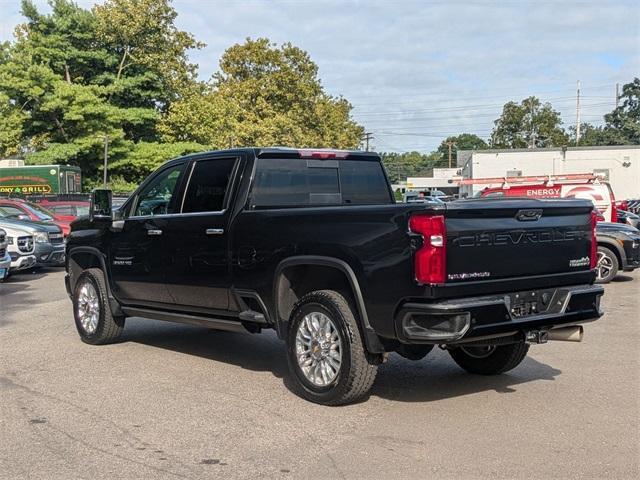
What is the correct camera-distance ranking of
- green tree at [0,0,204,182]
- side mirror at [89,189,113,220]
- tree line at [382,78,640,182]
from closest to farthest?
side mirror at [89,189,113,220] → green tree at [0,0,204,182] → tree line at [382,78,640,182]

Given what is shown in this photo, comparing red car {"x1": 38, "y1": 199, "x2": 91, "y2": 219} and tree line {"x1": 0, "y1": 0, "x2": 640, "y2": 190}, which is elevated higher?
tree line {"x1": 0, "y1": 0, "x2": 640, "y2": 190}

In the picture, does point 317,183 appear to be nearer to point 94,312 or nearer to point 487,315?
point 487,315

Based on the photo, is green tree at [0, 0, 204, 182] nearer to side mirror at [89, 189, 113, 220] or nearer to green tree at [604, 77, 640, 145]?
side mirror at [89, 189, 113, 220]

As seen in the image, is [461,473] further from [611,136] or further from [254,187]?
[611,136]

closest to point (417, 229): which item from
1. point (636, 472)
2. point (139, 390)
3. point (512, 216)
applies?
point (512, 216)

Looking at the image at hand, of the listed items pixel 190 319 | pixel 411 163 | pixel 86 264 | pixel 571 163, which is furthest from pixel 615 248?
pixel 411 163

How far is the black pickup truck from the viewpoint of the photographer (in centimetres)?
509

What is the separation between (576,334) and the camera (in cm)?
590

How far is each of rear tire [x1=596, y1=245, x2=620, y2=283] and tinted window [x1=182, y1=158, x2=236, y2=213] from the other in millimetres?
9487

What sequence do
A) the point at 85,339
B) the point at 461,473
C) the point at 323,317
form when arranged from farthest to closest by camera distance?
the point at 85,339, the point at 323,317, the point at 461,473

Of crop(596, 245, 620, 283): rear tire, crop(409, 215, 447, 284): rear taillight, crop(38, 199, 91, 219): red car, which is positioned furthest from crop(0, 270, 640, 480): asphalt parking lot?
crop(38, 199, 91, 219): red car

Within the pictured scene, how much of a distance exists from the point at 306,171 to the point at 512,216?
225 centimetres

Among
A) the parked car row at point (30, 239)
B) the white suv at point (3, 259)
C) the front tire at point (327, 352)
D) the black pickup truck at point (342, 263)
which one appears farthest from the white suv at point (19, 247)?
the front tire at point (327, 352)

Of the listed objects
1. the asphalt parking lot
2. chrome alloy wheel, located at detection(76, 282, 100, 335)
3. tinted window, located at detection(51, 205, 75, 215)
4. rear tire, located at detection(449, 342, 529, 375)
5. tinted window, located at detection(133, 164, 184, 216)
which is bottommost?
the asphalt parking lot
